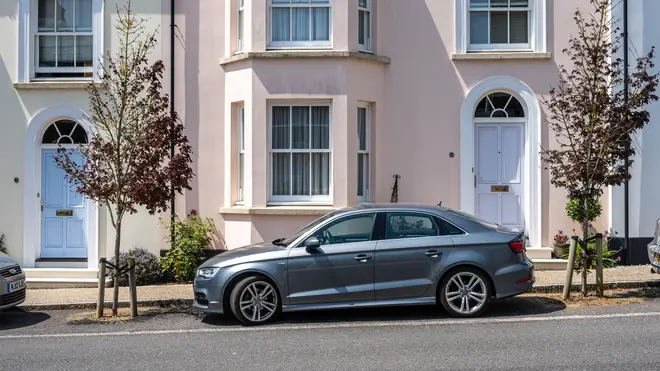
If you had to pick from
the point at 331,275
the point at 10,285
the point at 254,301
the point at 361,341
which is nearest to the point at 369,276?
the point at 331,275

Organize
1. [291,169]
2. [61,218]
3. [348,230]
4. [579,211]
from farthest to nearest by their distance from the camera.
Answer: [61,218], [291,169], [579,211], [348,230]

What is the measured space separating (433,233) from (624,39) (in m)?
6.14

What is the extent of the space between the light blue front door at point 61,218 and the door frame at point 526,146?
7268 mm

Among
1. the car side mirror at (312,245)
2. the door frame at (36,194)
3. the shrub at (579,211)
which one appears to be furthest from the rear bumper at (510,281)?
the door frame at (36,194)

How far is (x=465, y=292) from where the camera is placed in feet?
32.2

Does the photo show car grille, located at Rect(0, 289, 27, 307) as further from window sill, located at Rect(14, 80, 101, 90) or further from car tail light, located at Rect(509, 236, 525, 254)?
car tail light, located at Rect(509, 236, 525, 254)

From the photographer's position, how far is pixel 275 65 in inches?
530

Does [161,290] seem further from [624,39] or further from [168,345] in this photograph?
[624,39]

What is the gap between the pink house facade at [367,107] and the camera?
13.4 meters

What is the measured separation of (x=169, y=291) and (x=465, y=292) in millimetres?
5147

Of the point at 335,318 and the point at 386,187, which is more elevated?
the point at 386,187

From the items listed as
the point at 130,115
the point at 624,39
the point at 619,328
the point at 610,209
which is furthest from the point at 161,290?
the point at 624,39

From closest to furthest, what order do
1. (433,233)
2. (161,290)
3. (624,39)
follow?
(433,233), (161,290), (624,39)

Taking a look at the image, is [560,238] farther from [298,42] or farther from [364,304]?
[298,42]
